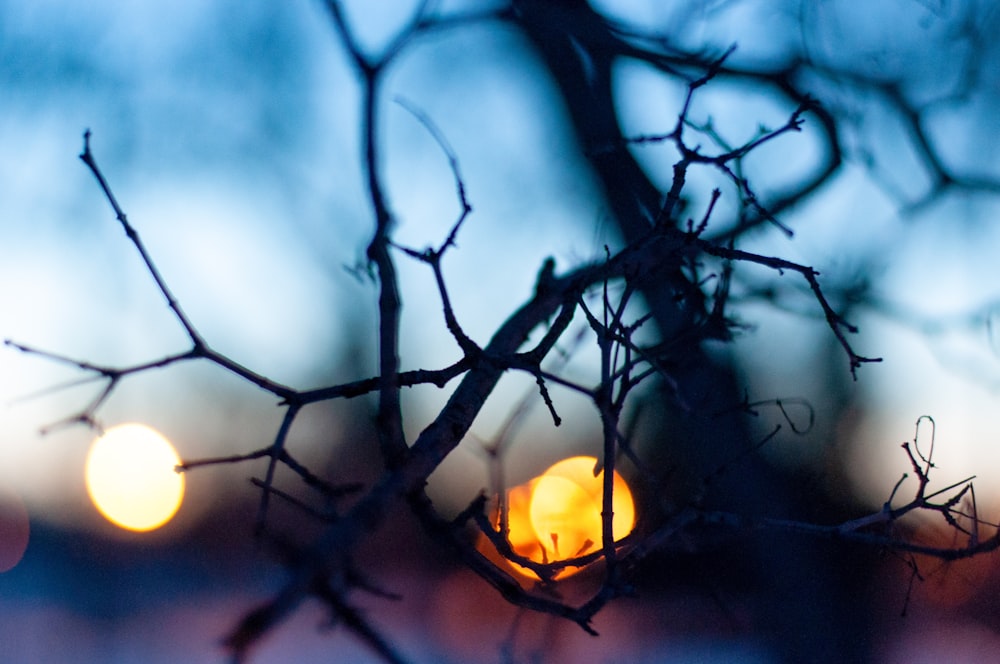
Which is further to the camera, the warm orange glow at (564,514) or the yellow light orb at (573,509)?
the yellow light orb at (573,509)

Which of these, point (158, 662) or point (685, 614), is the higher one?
point (685, 614)

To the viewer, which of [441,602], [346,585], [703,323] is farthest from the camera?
[441,602]

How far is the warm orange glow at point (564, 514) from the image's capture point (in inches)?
74.3

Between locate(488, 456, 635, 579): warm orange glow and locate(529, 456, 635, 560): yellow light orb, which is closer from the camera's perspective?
locate(488, 456, 635, 579): warm orange glow

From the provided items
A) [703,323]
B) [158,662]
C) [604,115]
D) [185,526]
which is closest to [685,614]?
[158,662]

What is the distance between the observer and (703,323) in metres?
2.07

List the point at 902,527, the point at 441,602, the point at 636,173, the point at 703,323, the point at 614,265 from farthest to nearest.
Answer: the point at 441,602 → the point at 636,173 → the point at 703,323 → the point at 902,527 → the point at 614,265

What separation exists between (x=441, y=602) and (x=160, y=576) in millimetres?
6539

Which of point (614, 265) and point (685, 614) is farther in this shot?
point (685, 614)

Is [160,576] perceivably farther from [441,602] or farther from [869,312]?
[869,312]

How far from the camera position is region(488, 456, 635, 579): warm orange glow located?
189 cm

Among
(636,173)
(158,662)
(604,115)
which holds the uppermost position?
(604,115)

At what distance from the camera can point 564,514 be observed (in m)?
2.89

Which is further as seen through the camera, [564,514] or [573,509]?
[573,509]
